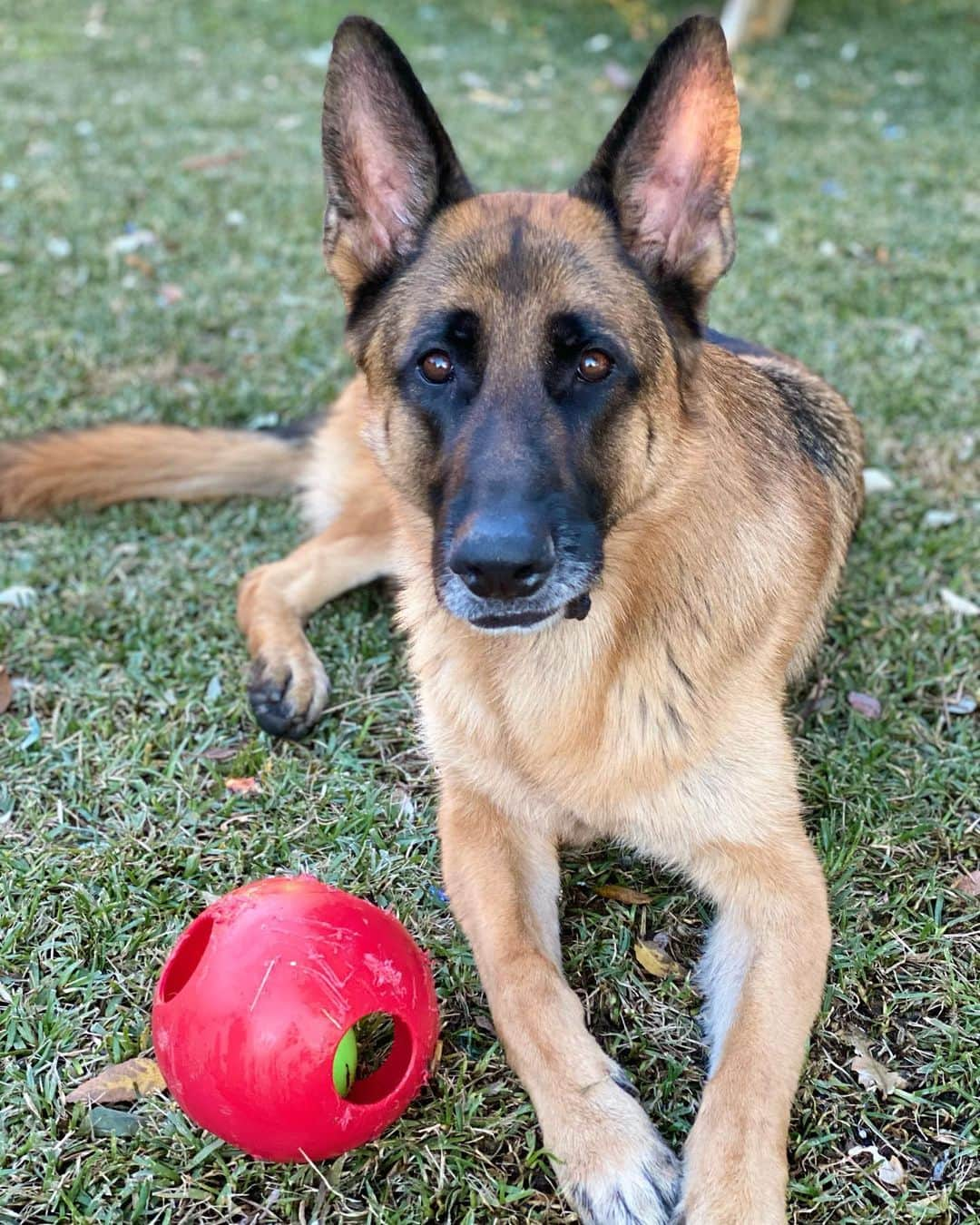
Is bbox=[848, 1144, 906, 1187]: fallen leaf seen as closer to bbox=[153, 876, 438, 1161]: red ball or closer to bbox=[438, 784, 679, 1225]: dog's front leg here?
bbox=[438, 784, 679, 1225]: dog's front leg

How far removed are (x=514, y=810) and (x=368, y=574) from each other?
5.06 feet

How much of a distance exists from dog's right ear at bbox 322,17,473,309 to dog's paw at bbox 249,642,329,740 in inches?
51.0

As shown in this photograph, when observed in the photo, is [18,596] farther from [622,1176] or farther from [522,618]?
[622,1176]

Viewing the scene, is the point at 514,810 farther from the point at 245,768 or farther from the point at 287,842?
the point at 245,768

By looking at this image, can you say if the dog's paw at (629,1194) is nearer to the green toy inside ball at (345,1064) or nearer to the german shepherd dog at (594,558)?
the german shepherd dog at (594,558)

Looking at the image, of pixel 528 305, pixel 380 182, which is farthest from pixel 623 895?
pixel 380 182

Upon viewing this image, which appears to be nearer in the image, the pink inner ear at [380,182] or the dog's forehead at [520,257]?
the dog's forehead at [520,257]

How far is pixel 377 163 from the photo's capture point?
2.81m

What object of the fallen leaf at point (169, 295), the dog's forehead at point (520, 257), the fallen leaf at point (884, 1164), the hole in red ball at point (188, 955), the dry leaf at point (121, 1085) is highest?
the dog's forehead at point (520, 257)

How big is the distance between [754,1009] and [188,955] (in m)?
1.23

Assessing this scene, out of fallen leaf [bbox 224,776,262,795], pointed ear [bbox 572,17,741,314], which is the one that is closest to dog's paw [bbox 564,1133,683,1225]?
fallen leaf [bbox 224,776,262,795]

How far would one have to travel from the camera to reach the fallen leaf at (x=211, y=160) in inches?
343

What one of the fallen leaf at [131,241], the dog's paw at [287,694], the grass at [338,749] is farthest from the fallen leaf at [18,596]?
the fallen leaf at [131,241]

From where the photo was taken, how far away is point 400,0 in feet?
47.1
